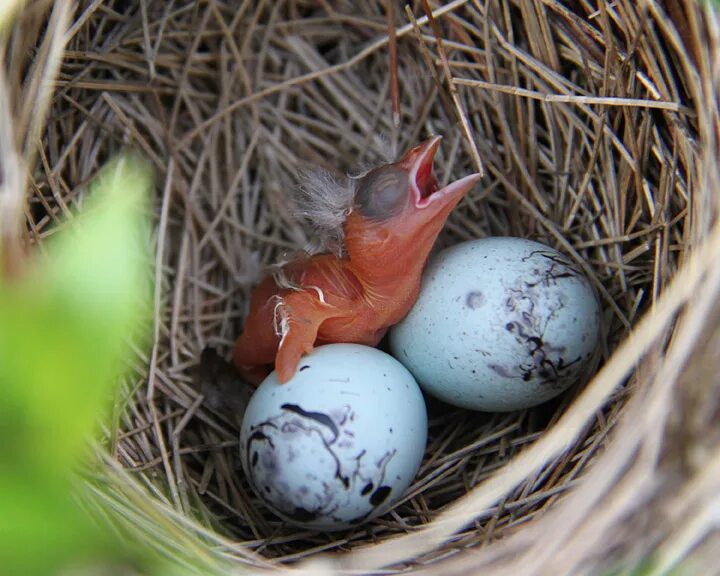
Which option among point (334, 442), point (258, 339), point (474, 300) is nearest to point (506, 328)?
point (474, 300)

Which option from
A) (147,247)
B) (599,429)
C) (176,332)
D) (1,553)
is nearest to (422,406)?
(599,429)

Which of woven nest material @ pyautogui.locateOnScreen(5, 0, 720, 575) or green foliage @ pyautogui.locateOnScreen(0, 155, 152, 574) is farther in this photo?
woven nest material @ pyautogui.locateOnScreen(5, 0, 720, 575)

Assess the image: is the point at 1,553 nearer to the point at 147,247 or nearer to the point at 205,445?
the point at 205,445

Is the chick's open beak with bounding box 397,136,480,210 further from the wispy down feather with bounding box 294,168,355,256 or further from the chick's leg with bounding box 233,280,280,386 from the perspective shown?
the chick's leg with bounding box 233,280,280,386

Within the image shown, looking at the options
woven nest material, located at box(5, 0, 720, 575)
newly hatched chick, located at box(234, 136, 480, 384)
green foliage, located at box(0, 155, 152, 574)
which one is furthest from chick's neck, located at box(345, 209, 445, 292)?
green foliage, located at box(0, 155, 152, 574)

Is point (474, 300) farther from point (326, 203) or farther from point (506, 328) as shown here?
point (326, 203)

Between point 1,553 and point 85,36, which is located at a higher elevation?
point 85,36
